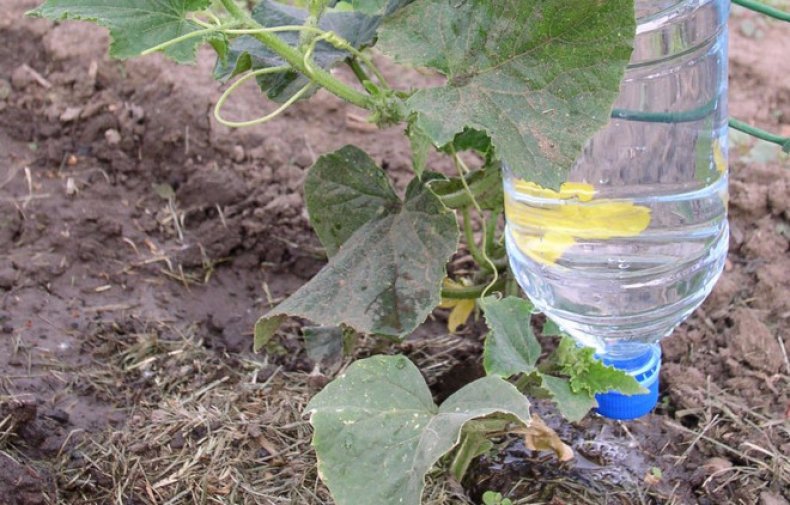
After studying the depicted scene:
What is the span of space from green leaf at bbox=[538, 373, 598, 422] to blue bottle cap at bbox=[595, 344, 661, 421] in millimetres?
192

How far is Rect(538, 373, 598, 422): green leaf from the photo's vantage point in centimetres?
160

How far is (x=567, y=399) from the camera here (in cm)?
164

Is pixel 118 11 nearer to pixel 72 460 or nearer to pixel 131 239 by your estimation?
pixel 72 460

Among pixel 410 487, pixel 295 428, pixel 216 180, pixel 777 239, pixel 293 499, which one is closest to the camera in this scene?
pixel 410 487

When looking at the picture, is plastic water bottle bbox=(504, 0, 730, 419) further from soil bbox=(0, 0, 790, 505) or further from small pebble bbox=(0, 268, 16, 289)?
small pebble bbox=(0, 268, 16, 289)

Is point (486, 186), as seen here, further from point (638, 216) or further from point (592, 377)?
point (592, 377)

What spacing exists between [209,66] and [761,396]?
1.81 meters

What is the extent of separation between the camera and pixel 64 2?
1.54 m

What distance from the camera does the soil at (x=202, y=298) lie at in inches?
74.4

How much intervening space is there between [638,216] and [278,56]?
74 centimetres

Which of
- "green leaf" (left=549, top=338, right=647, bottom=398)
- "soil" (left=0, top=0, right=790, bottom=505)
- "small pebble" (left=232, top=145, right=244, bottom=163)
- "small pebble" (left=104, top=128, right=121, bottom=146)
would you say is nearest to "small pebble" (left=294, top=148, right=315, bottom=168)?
"soil" (left=0, top=0, right=790, bottom=505)

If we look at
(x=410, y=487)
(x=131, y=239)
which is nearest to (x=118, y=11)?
(x=410, y=487)

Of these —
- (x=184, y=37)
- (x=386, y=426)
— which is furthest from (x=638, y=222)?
(x=184, y=37)

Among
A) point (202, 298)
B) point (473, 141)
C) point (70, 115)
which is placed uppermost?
point (473, 141)
